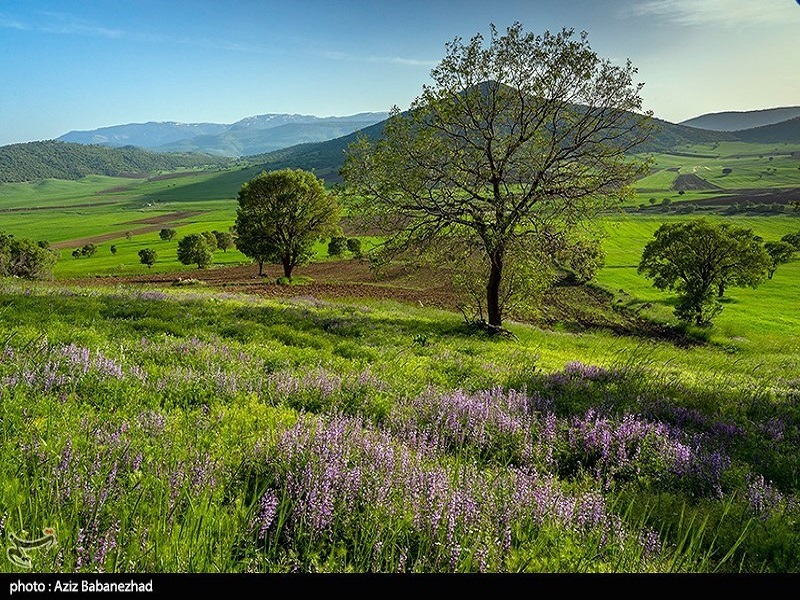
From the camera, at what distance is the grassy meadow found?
319 cm

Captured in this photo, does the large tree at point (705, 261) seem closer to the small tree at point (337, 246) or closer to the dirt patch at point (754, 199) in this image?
the small tree at point (337, 246)

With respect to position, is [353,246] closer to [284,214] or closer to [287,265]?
[287,265]

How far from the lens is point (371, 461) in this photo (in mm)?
4336

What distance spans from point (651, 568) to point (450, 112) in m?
19.2

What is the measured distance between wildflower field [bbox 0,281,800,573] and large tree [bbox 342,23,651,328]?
1124 centimetres

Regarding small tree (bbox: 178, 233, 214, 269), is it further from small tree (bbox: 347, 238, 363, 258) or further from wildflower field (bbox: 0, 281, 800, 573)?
wildflower field (bbox: 0, 281, 800, 573)

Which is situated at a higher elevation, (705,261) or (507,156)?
(507,156)

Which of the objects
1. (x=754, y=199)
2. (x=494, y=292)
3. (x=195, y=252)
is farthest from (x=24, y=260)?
(x=754, y=199)

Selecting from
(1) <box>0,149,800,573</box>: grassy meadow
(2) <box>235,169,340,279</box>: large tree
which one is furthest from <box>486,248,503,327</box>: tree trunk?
(2) <box>235,169,340,279</box>: large tree

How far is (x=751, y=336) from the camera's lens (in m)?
42.0

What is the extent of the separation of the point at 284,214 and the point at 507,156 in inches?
1543

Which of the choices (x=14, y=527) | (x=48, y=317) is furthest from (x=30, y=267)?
(x=14, y=527)

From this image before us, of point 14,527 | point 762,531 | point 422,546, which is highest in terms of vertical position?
point 14,527

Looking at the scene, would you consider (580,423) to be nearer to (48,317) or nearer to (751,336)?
(48,317)
